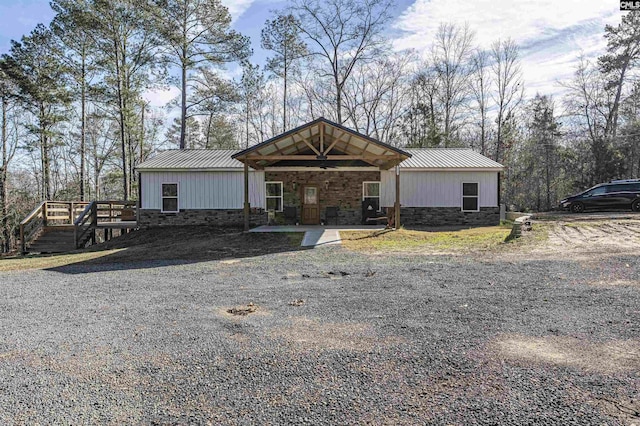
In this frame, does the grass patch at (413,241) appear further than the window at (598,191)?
No

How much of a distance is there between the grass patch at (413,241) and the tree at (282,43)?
51.9ft

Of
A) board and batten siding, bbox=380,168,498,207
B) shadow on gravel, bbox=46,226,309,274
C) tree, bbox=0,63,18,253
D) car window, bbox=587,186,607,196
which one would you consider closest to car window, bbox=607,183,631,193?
car window, bbox=587,186,607,196

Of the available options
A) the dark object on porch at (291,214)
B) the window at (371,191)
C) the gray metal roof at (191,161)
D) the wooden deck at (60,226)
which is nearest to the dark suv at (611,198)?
the window at (371,191)

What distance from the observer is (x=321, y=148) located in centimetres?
1149

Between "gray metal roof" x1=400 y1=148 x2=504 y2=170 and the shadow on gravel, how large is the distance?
21.1 ft

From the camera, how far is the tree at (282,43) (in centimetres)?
2273

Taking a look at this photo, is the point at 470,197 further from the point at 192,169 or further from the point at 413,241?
the point at 192,169

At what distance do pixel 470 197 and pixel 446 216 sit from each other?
122cm

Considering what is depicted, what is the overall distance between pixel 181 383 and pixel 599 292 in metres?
4.94

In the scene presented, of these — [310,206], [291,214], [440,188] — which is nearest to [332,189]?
[310,206]

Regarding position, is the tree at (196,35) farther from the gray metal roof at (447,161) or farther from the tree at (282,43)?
the gray metal roof at (447,161)

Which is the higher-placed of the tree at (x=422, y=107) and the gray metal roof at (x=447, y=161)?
the tree at (x=422, y=107)

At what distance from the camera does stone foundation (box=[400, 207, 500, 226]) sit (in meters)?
15.2

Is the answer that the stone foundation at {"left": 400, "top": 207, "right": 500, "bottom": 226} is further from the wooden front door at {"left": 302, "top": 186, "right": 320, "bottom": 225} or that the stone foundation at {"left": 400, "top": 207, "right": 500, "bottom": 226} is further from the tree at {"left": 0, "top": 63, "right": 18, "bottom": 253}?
the tree at {"left": 0, "top": 63, "right": 18, "bottom": 253}
